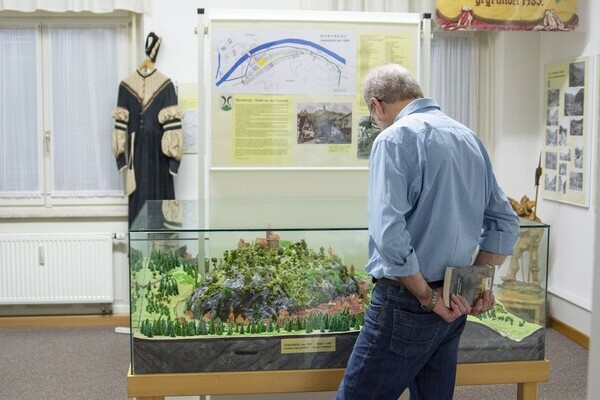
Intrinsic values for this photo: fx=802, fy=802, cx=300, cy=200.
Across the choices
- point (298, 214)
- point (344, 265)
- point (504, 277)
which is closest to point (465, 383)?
point (504, 277)

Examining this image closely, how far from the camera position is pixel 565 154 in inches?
220

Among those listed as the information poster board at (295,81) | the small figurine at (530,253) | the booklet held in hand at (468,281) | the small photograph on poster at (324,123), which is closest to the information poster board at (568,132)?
the information poster board at (295,81)

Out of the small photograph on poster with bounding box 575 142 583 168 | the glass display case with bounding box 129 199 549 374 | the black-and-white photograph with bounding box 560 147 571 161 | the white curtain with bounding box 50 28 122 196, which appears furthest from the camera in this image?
the white curtain with bounding box 50 28 122 196

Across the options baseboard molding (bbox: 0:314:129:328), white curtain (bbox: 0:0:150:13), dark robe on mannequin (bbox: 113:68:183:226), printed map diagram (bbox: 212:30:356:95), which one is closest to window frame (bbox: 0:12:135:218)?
white curtain (bbox: 0:0:150:13)

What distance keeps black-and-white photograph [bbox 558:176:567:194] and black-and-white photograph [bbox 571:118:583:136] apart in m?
0.33

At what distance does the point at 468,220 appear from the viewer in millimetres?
2480

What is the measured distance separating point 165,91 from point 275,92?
1972 mm

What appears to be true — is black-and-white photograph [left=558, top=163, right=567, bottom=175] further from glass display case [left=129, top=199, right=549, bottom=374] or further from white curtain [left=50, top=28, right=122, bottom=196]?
white curtain [left=50, top=28, right=122, bottom=196]

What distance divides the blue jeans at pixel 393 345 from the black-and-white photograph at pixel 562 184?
3312 millimetres

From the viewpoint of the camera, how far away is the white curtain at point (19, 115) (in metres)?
5.86

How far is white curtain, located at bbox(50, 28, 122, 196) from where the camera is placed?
5895 millimetres

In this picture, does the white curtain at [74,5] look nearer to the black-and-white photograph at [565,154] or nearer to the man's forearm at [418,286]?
the black-and-white photograph at [565,154]

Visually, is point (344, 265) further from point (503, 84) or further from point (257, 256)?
point (503, 84)

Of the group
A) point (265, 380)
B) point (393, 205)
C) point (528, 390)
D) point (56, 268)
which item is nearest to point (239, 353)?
point (265, 380)
